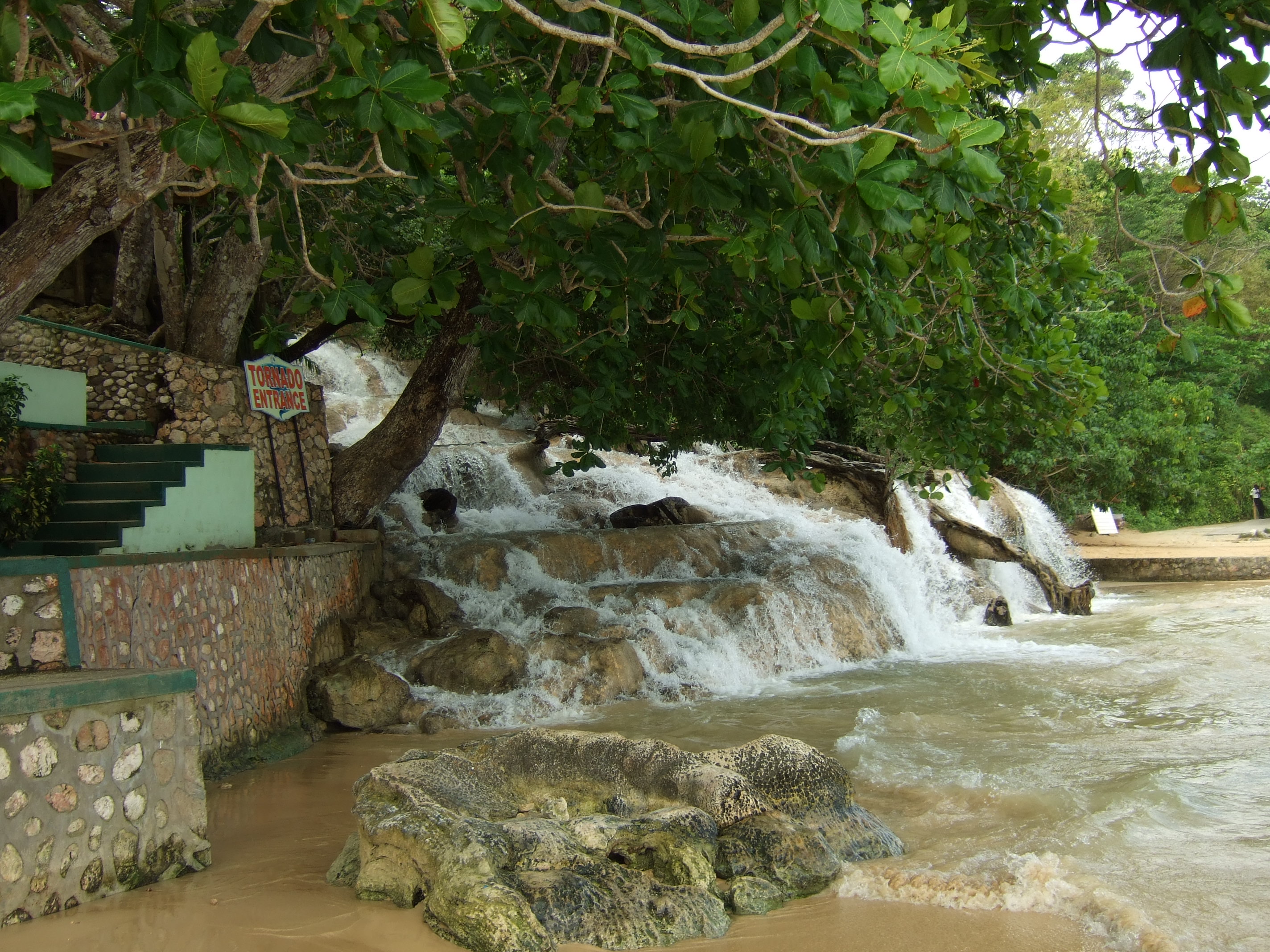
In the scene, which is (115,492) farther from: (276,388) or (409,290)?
(409,290)

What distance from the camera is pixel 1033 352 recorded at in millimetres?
7031

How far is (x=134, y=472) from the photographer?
738cm

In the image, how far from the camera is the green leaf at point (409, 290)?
448 cm

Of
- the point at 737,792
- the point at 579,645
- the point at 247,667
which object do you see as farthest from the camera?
the point at 579,645

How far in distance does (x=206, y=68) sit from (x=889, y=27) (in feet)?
7.05

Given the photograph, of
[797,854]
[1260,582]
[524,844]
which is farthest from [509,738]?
[1260,582]

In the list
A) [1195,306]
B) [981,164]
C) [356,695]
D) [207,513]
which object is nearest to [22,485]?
[207,513]

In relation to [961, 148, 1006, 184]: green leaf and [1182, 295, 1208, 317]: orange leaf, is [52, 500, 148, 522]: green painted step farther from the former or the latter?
[1182, 295, 1208, 317]: orange leaf

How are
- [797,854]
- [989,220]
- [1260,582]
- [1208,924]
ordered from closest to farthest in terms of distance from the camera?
[1208,924] → [797,854] → [989,220] → [1260,582]

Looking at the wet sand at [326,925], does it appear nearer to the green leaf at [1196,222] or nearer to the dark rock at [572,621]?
the green leaf at [1196,222]

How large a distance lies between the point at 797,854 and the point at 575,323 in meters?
2.75

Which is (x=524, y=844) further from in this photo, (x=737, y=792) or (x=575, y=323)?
(x=575, y=323)

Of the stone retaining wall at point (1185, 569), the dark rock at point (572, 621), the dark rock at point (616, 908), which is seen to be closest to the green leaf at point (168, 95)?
the dark rock at point (616, 908)

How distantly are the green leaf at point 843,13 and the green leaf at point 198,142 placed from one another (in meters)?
1.97
